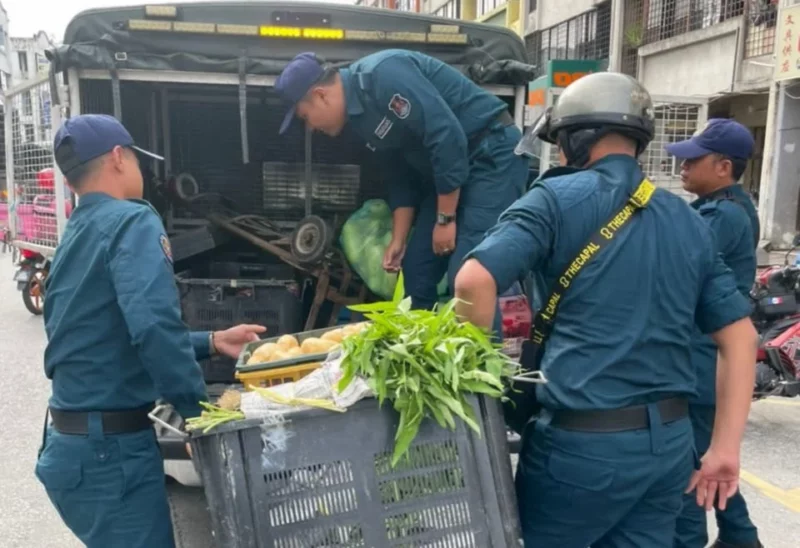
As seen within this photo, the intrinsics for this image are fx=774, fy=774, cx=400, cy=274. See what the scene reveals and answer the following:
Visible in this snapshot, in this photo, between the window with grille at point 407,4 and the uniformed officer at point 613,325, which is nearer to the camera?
the uniformed officer at point 613,325

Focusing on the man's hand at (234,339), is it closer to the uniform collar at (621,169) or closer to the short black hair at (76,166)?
the short black hair at (76,166)

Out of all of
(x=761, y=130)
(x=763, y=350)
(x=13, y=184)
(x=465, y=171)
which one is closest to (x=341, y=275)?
(x=465, y=171)

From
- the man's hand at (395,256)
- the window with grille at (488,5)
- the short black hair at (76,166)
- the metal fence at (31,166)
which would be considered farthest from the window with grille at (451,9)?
the short black hair at (76,166)

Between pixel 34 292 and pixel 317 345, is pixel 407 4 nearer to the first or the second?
pixel 34 292

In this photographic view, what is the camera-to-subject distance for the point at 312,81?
11.5 ft

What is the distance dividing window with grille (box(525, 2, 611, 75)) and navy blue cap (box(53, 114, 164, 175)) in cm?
1858

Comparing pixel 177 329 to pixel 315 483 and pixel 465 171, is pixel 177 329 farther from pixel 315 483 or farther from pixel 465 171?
pixel 465 171

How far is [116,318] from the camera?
2.28 m

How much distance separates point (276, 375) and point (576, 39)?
2196cm

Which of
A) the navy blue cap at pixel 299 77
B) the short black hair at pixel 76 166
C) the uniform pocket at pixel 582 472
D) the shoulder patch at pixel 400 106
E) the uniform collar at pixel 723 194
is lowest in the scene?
the uniform pocket at pixel 582 472

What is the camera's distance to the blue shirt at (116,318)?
2146mm

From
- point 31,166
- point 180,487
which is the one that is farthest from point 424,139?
point 31,166

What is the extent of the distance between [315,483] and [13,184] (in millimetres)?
6410

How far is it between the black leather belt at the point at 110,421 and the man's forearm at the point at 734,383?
65.9 inches
